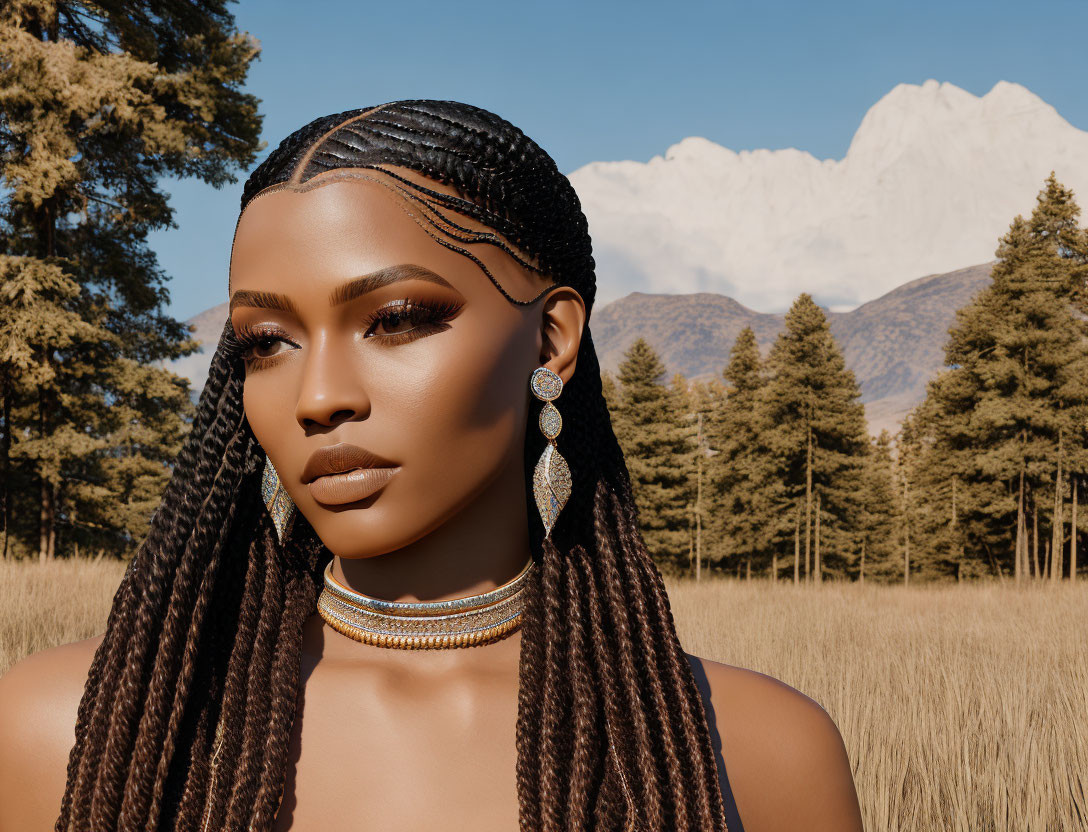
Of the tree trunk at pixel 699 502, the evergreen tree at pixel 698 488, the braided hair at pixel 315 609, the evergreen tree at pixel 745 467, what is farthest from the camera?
the tree trunk at pixel 699 502

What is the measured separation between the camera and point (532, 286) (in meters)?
1.87

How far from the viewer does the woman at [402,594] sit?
1623mm

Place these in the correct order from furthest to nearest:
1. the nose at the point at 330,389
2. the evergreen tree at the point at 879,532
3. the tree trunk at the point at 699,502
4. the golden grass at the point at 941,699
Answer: the evergreen tree at the point at 879,532 → the tree trunk at the point at 699,502 → the golden grass at the point at 941,699 → the nose at the point at 330,389

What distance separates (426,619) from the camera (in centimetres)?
180

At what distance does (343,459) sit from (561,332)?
2.12 feet

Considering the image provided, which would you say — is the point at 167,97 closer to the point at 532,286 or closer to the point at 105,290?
the point at 105,290

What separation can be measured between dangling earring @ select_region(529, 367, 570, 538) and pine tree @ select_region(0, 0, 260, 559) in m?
13.2

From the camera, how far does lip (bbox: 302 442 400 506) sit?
1.59 m

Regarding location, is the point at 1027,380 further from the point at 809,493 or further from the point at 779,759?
the point at 779,759

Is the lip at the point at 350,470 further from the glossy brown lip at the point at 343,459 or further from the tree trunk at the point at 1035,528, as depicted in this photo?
the tree trunk at the point at 1035,528

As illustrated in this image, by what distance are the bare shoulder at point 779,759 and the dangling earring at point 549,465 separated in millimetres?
622

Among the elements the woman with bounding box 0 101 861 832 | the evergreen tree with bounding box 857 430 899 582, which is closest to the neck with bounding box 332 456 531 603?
the woman with bounding box 0 101 861 832

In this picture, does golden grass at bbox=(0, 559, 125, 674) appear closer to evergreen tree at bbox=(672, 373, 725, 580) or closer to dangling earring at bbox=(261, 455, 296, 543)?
dangling earring at bbox=(261, 455, 296, 543)

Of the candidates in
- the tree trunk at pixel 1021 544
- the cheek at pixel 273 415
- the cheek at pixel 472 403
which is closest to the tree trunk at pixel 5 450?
the cheek at pixel 273 415
